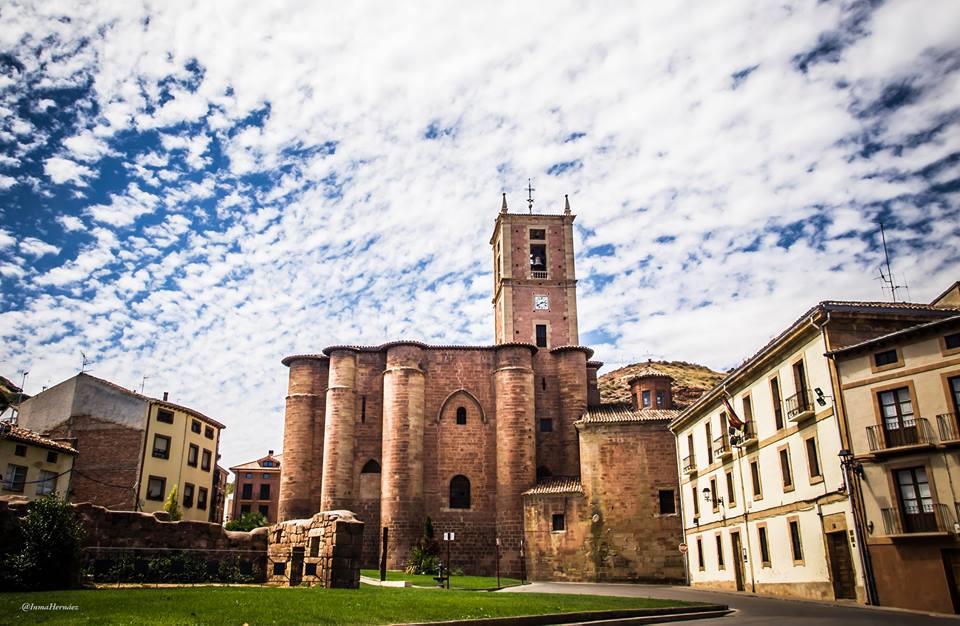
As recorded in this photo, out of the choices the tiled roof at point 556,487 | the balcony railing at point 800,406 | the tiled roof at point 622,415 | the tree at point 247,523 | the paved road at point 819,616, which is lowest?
the paved road at point 819,616

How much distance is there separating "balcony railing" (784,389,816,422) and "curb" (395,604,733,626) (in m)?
Answer: 6.43

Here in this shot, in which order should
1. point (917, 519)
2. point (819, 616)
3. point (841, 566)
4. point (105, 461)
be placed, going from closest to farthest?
point (819, 616) → point (917, 519) → point (841, 566) → point (105, 461)

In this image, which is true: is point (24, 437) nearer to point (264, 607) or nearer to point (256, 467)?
point (264, 607)

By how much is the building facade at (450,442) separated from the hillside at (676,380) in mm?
22683

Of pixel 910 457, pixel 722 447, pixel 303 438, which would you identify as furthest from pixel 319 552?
pixel 303 438

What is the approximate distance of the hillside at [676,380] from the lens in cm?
7088

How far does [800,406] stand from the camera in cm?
2256

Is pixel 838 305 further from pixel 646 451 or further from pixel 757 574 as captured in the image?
pixel 646 451

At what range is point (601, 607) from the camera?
56.2ft

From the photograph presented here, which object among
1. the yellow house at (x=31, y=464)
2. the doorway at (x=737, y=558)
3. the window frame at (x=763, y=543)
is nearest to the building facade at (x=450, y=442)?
the doorway at (x=737, y=558)

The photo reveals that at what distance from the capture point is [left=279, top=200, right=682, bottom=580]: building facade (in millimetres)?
41781

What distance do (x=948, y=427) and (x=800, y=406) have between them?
4.68 metres

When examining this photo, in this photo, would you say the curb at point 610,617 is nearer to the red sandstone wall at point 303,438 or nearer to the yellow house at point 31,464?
the yellow house at point 31,464

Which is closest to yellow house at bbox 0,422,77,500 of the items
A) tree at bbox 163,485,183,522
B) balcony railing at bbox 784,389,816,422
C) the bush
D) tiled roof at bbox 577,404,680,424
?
tree at bbox 163,485,183,522
